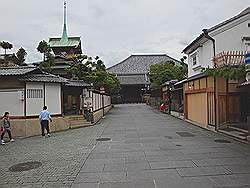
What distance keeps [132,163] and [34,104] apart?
398 inches

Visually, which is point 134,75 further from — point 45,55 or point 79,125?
point 79,125

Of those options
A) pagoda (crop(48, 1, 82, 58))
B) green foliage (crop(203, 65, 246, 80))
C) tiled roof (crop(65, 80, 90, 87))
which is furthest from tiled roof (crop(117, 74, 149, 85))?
green foliage (crop(203, 65, 246, 80))

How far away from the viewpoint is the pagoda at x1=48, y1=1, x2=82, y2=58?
135 feet

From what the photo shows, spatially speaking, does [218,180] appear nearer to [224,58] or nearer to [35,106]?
[224,58]

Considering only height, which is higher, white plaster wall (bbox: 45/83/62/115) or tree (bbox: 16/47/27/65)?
tree (bbox: 16/47/27/65)

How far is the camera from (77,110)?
25.7 m

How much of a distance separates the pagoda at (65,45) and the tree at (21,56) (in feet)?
45.9

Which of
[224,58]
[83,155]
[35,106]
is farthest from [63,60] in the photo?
[83,155]

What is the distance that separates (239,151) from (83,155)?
5.80m

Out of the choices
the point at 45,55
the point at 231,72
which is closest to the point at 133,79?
the point at 45,55

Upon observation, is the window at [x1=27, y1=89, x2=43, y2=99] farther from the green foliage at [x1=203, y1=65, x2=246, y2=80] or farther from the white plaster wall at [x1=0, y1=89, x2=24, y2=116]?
the green foliage at [x1=203, y1=65, x2=246, y2=80]

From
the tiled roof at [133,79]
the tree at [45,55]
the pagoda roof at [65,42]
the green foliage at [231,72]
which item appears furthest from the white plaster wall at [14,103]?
the tiled roof at [133,79]

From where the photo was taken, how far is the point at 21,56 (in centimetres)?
2642

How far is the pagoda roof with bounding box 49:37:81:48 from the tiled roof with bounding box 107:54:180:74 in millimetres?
26869
